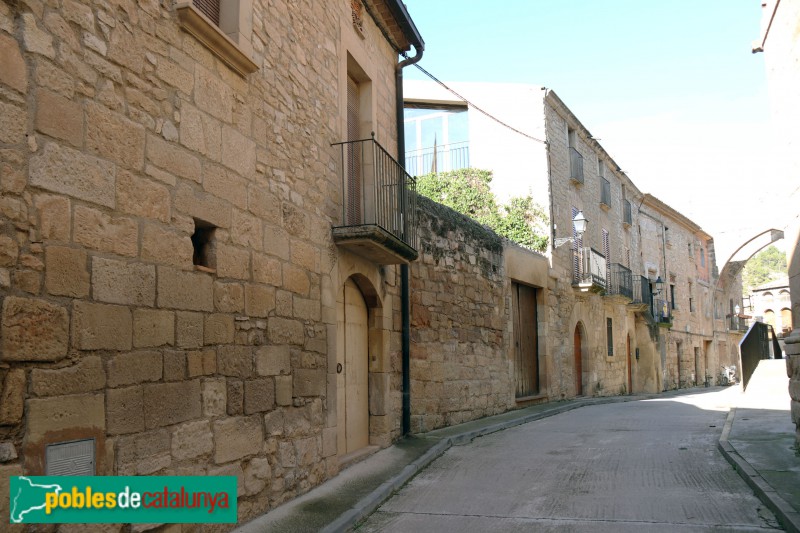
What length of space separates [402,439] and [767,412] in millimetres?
6108

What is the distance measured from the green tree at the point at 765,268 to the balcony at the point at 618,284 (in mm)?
64703

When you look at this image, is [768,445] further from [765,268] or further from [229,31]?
[765,268]

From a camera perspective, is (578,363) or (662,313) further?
(662,313)

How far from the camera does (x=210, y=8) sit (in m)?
5.39

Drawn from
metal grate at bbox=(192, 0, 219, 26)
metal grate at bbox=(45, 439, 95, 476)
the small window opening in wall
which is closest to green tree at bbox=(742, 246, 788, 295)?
metal grate at bbox=(192, 0, 219, 26)

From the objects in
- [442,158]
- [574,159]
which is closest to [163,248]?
[442,158]

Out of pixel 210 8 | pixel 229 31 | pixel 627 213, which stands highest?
pixel 627 213

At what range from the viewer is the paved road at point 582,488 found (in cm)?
525

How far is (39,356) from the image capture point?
3354 millimetres

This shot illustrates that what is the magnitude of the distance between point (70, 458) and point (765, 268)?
9359cm

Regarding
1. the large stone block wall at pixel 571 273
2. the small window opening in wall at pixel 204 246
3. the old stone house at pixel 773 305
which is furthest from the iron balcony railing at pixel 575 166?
the old stone house at pixel 773 305

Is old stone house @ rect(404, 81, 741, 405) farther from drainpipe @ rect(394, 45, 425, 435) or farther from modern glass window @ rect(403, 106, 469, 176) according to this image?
drainpipe @ rect(394, 45, 425, 435)

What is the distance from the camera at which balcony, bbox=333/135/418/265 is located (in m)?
7.12

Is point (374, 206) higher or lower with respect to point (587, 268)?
lower
